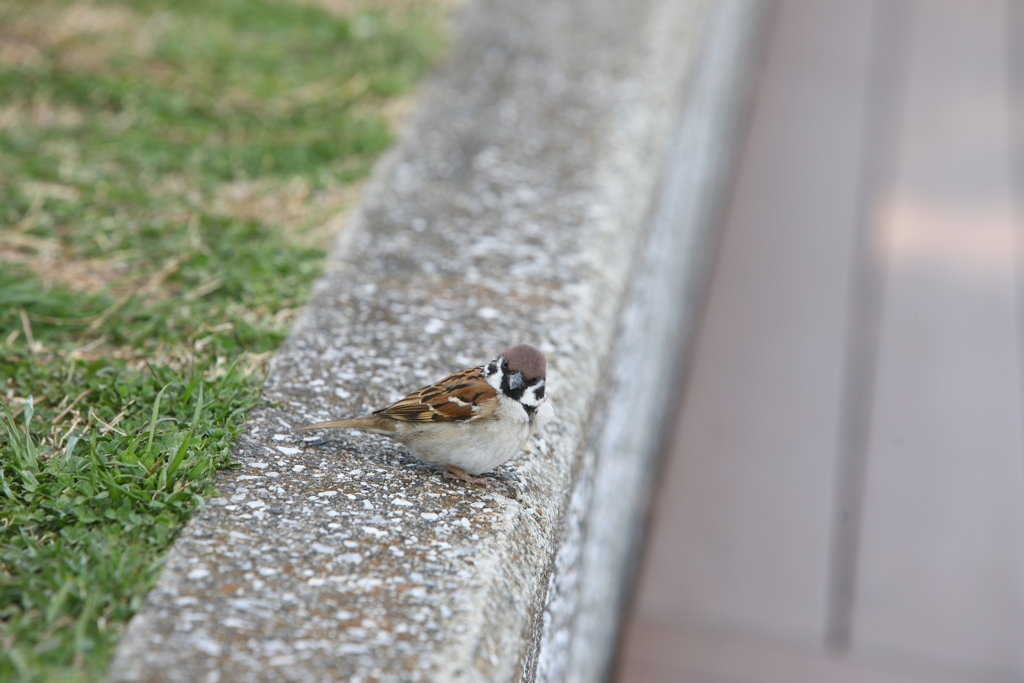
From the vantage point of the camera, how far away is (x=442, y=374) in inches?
103

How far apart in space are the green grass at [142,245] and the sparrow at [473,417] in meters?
0.39

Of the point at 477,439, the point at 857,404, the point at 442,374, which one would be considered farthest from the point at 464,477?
the point at 857,404

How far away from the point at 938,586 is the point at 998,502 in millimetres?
627

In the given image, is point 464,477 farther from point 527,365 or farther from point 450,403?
point 527,365

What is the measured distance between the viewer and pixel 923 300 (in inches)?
216

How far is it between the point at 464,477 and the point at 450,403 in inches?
6.8

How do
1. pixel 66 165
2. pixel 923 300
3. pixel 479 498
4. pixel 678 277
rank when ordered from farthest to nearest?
A: pixel 923 300
pixel 678 277
pixel 66 165
pixel 479 498

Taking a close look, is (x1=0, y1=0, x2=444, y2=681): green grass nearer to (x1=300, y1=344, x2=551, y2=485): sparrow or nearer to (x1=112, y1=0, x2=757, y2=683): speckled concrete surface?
(x1=112, y1=0, x2=757, y2=683): speckled concrete surface

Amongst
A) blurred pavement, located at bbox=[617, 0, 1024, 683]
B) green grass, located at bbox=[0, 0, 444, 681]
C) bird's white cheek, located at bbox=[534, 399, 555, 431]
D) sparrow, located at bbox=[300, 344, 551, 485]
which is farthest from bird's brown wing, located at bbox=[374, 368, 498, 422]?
blurred pavement, located at bbox=[617, 0, 1024, 683]

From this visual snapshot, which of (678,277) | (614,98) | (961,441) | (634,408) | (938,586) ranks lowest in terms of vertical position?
(938,586)

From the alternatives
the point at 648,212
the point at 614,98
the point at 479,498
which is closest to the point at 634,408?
the point at 648,212

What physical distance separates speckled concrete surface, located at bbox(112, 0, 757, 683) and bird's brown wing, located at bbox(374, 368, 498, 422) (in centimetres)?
15

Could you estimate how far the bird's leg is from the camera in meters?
2.27

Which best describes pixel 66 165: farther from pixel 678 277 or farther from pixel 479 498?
pixel 678 277
